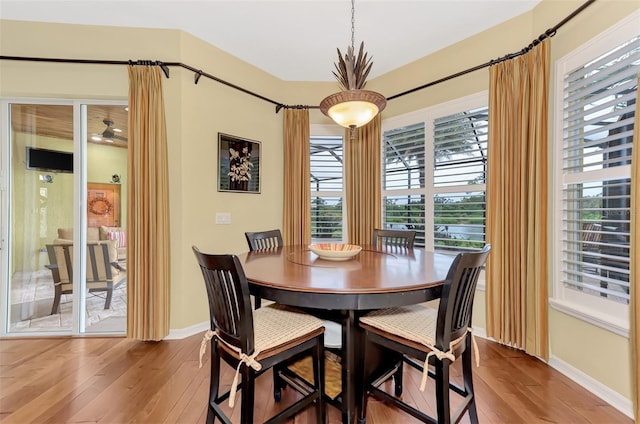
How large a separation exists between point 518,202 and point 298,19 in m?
2.43

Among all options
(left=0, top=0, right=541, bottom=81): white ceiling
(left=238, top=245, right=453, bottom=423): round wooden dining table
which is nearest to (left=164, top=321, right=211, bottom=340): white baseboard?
(left=238, top=245, right=453, bottom=423): round wooden dining table

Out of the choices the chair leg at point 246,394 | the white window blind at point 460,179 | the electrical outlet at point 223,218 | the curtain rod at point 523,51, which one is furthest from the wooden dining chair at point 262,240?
the curtain rod at point 523,51

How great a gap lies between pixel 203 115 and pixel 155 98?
41cm

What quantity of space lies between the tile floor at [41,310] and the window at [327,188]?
7.70ft

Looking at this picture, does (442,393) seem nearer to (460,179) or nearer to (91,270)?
(460,179)

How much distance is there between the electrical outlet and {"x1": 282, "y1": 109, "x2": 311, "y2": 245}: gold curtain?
0.73 meters

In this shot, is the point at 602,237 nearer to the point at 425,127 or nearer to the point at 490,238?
the point at 490,238

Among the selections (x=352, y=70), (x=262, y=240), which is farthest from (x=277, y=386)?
(x=352, y=70)

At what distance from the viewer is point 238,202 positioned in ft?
9.89

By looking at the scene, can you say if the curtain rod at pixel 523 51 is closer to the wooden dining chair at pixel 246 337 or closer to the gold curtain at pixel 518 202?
the gold curtain at pixel 518 202

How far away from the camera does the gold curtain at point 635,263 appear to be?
1.36 m

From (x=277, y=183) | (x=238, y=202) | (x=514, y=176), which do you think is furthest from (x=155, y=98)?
(x=514, y=176)

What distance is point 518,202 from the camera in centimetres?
219

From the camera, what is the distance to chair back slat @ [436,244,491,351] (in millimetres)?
1167
